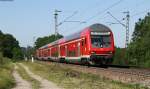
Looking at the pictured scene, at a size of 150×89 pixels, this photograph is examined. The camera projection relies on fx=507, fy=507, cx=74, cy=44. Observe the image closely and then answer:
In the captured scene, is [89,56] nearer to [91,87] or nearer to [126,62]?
[91,87]

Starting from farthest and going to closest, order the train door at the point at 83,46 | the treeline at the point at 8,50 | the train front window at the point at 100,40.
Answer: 1. the treeline at the point at 8,50
2. the train door at the point at 83,46
3. the train front window at the point at 100,40

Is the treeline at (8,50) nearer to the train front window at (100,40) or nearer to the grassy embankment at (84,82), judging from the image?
the train front window at (100,40)

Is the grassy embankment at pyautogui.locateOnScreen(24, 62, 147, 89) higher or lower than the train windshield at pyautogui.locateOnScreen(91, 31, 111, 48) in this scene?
lower

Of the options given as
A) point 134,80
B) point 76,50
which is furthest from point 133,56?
point 134,80

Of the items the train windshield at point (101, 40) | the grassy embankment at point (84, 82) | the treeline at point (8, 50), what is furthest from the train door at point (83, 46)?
the treeline at point (8, 50)

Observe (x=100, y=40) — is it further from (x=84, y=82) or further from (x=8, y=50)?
(x=8, y=50)

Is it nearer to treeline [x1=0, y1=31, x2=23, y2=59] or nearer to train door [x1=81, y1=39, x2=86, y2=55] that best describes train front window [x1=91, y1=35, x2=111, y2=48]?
train door [x1=81, y1=39, x2=86, y2=55]

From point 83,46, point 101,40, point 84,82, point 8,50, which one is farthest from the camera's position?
point 8,50

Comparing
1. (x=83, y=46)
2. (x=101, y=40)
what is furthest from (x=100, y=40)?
(x=83, y=46)

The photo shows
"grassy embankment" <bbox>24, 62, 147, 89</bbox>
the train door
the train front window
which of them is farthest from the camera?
the train door

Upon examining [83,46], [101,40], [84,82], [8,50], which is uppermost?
[8,50]

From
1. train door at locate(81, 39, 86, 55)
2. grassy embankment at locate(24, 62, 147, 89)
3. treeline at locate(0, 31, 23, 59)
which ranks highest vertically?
treeline at locate(0, 31, 23, 59)

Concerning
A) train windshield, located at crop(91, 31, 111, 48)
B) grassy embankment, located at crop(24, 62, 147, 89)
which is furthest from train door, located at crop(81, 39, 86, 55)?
grassy embankment, located at crop(24, 62, 147, 89)

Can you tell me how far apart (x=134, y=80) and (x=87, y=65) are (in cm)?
1758
